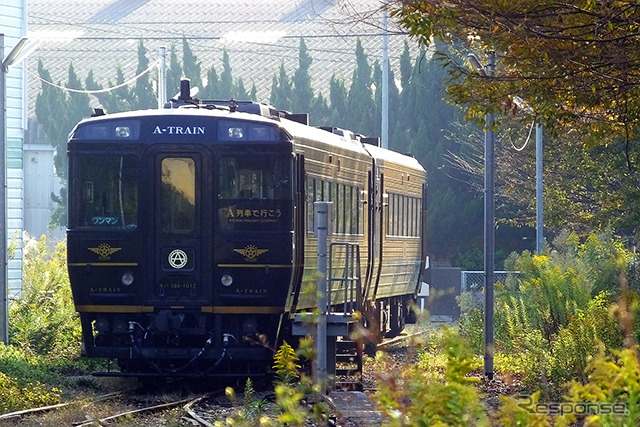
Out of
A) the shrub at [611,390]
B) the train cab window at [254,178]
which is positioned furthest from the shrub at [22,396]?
the shrub at [611,390]

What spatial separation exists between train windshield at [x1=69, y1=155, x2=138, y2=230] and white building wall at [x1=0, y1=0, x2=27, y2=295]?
43.2ft

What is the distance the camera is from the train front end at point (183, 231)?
534 inches

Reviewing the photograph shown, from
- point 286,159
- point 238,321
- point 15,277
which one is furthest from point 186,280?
point 15,277

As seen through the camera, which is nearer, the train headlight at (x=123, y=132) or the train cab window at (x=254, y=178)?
the train cab window at (x=254, y=178)

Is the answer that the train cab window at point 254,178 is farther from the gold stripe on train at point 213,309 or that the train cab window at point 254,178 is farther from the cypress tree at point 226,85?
the cypress tree at point 226,85

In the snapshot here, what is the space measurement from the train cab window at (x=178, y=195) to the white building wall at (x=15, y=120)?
1346 cm

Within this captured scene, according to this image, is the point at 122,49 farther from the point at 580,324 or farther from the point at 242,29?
the point at 580,324

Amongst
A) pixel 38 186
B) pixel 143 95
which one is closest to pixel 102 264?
pixel 143 95

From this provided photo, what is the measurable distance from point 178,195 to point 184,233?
0.43 metres

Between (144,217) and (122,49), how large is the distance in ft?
190

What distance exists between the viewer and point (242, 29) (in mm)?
75125

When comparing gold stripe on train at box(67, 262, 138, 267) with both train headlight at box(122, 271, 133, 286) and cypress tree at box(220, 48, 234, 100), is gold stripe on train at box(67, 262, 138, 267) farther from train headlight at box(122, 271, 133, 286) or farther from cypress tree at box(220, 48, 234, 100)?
cypress tree at box(220, 48, 234, 100)

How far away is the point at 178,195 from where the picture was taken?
13.7 m

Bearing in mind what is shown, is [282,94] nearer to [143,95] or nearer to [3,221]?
[143,95]
